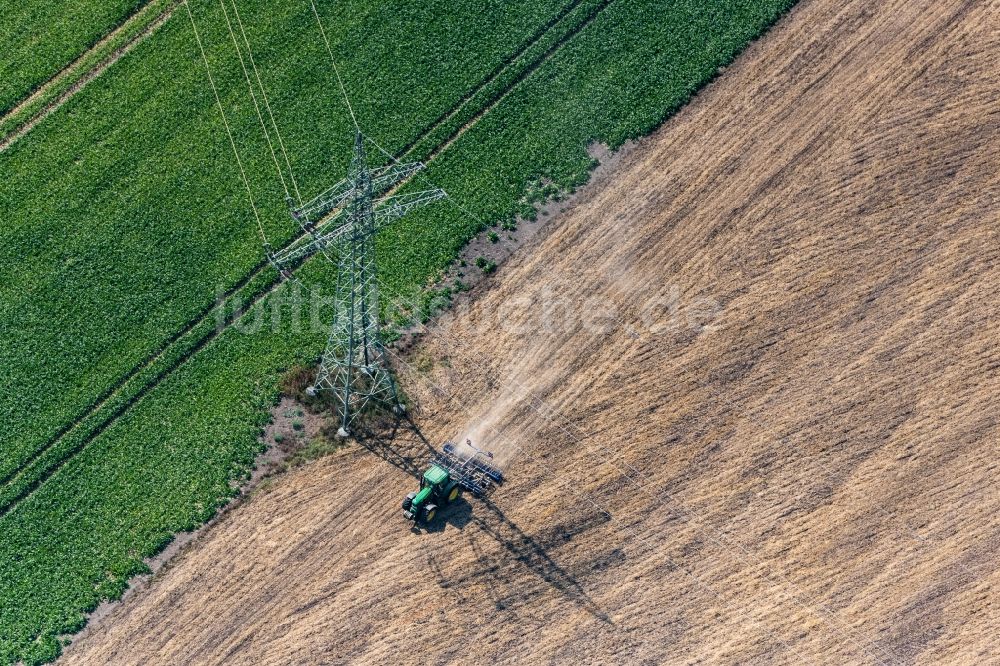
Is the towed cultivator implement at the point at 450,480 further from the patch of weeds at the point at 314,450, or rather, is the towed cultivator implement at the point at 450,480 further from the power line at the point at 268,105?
the power line at the point at 268,105

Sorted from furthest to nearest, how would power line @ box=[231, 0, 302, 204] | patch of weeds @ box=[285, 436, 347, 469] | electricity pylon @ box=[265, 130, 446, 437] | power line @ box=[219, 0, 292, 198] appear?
power line @ box=[219, 0, 292, 198], power line @ box=[231, 0, 302, 204], patch of weeds @ box=[285, 436, 347, 469], electricity pylon @ box=[265, 130, 446, 437]

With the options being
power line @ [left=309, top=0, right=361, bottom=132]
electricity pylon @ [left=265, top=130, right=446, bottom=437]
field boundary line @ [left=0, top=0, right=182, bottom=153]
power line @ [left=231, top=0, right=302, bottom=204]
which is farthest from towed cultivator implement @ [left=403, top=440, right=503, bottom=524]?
field boundary line @ [left=0, top=0, right=182, bottom=153]

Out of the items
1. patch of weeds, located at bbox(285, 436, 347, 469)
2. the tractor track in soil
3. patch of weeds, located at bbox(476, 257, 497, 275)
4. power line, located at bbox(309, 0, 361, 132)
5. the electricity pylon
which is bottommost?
patch of weeds, located at bbox(285, 436, 347, 469)

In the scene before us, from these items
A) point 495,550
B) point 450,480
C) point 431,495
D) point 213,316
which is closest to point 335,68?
point 213,316

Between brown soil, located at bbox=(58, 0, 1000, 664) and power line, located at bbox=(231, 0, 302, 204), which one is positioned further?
power line, located at bbox=(231, 0, 302, 204)

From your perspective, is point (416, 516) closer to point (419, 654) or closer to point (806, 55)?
point (419, 654)

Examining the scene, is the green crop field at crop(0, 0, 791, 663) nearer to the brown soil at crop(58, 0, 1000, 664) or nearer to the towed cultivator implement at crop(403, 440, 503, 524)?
the brown soil at crop(58, 0, 1000, 664)

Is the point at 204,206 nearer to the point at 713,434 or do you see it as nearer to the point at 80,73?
the point at 80,73

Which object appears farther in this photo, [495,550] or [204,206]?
[204,206]
